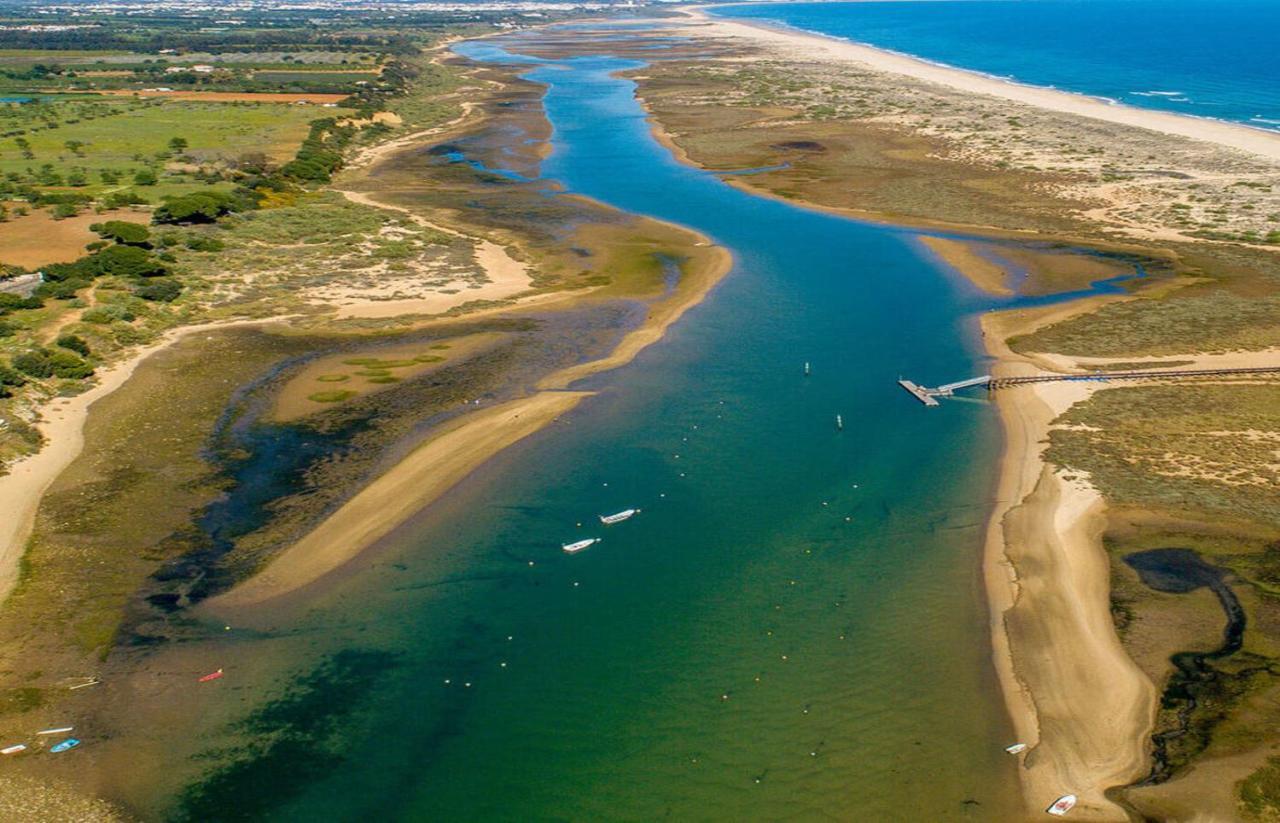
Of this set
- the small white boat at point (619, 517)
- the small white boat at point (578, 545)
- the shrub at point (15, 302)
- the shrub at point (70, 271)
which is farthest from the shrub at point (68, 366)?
the small white boat at point (619, 517)

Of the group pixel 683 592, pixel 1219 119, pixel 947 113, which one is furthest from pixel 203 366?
pixel 1219 119

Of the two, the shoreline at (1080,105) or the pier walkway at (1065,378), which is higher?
the shoreline at (1080,105)

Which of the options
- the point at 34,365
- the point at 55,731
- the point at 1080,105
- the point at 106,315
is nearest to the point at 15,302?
the point at 106,315

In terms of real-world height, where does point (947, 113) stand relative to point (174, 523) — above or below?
above

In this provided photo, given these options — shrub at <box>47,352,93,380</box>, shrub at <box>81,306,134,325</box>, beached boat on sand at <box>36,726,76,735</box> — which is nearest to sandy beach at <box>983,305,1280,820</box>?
beached boat on sand at <box>36,726,76,735</box>

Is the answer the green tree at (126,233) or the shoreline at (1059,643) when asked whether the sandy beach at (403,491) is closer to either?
the shoreline at (1059,643)

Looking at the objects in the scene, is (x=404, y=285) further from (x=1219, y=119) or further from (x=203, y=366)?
(x=1219, y=119)
